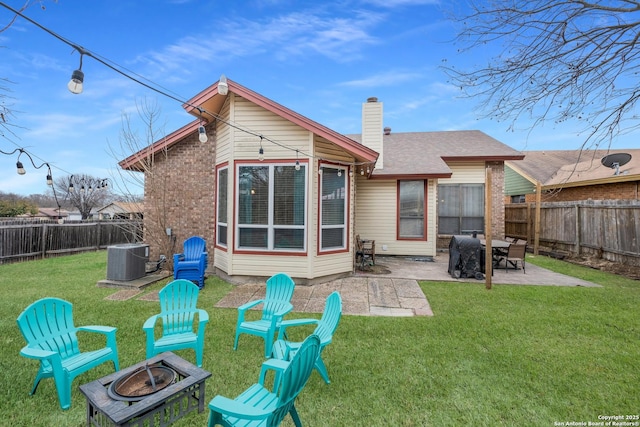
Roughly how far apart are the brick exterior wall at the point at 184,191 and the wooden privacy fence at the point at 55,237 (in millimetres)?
1003

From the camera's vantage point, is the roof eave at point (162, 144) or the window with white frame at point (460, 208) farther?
the window with white frame at point (460, 208)

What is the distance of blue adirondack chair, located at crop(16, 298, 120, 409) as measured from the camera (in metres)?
2.61

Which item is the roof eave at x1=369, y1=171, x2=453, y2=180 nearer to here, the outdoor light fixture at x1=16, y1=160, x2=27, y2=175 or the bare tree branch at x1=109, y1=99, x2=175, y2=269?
the bare tree branch at x1=109, y1=99, x2=175, y2=269

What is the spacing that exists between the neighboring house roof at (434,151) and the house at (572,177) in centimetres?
249

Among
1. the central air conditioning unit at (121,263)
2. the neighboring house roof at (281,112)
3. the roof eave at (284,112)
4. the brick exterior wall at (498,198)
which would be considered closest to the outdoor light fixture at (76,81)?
the neighboring house roof at (281,112)

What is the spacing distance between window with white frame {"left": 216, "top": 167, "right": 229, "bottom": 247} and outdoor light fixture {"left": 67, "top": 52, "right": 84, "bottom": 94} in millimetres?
4596

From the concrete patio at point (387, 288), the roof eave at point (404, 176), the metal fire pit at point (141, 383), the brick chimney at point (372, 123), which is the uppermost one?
the brick chimney at point (372, 123)

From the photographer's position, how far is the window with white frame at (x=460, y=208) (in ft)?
39.2

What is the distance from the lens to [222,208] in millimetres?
7594

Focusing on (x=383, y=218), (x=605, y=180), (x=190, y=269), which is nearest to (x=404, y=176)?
(x=383, y=218)

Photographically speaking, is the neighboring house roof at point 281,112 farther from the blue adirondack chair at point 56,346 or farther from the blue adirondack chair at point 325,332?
the blue adirondack chair at point 56,346

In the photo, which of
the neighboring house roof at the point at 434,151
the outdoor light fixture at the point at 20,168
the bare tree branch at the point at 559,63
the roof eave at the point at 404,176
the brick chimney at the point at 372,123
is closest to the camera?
the bare tree branch at the point at 559,63

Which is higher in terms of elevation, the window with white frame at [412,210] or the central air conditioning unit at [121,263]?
the window with white frame at [412,210]

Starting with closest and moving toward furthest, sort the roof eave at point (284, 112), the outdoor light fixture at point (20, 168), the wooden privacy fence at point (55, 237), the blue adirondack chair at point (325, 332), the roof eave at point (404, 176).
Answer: the blue adirondack chair at point (325, 332) < the outdoor light fixture at point (20, 168) < the roof eave at point (284, 112) < the wooden privacy fence at point (55, 237) < the roof eave at point (404, 176)
